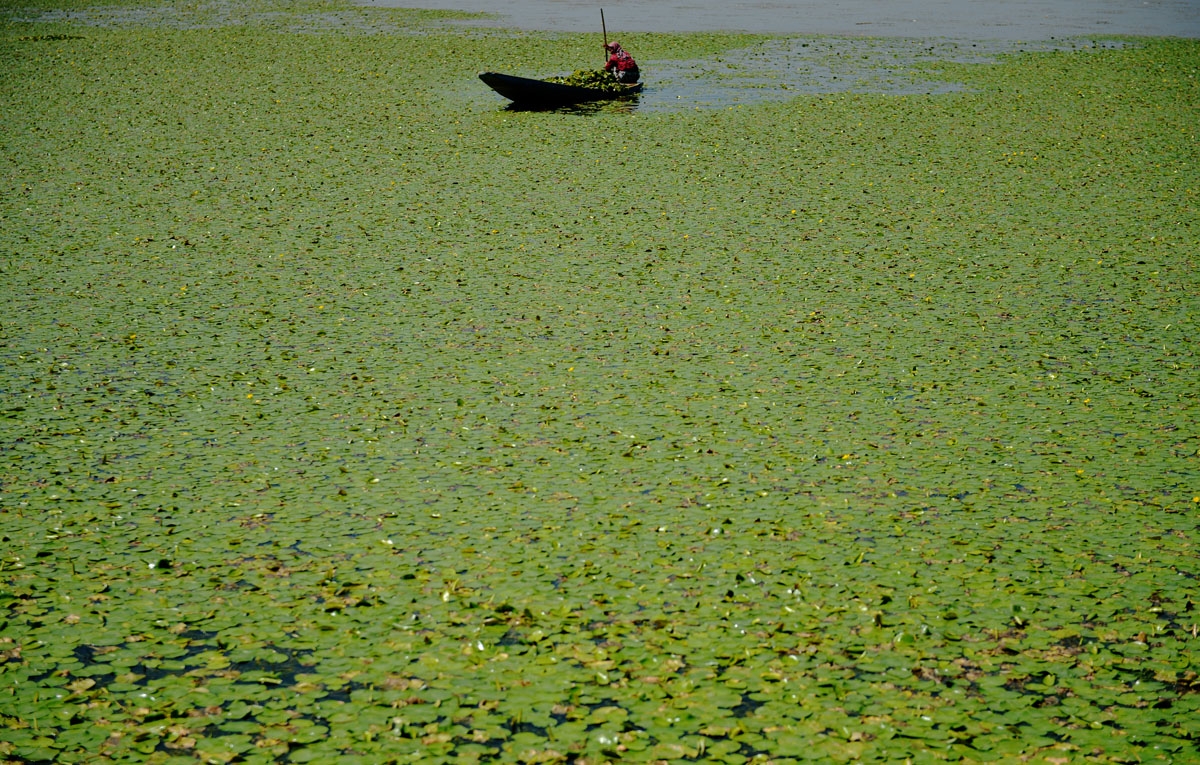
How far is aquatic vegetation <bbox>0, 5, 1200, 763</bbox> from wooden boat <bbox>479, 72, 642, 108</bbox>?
289 centimetres

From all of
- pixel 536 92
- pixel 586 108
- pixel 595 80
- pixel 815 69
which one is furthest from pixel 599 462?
pixel 815 69

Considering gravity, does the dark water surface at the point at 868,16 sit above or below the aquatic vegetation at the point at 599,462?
above

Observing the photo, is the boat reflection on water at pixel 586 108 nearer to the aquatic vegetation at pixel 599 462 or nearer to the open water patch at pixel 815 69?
the open water patch at pixel 815 69

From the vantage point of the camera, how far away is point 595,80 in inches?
499

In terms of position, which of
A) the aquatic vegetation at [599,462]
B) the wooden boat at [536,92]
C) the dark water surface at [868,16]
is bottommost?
the aquatic vegetation at [599,462]

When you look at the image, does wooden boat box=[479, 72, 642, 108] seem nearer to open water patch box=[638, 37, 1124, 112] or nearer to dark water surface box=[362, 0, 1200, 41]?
open water patch box=[638, 37, 1124, 112]

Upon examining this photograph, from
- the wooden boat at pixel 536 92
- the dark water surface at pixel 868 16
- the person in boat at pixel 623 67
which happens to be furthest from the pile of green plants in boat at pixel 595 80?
the dark water surface at pixel 868 16

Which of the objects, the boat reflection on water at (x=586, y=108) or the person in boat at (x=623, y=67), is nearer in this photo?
the boat reflection on water at (x=586, y=108)

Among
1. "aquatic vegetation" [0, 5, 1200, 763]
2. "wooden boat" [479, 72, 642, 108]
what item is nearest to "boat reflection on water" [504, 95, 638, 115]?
"wooden boat" [479, 72, 642, 108]

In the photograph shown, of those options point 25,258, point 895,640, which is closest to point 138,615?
point 895,640

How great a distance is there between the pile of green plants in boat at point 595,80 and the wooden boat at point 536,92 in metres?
0.22

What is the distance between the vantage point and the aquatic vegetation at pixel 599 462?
278cm

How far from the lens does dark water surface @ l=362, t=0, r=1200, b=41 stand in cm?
1900

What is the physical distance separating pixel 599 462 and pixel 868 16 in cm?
2061
